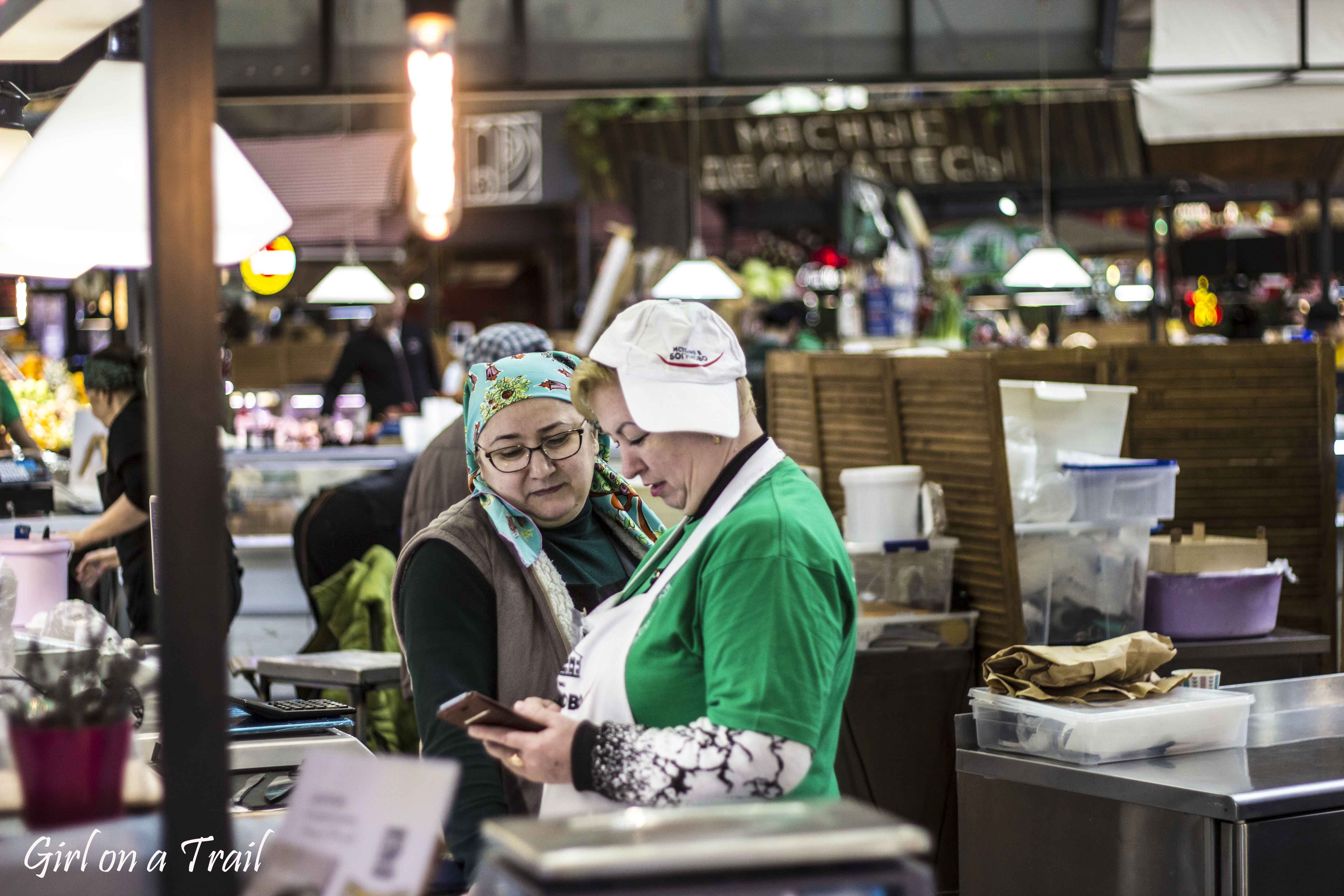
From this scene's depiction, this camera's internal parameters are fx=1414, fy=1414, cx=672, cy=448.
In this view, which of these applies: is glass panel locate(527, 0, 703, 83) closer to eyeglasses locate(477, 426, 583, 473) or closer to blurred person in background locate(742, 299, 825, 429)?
blurred person in background locate(742, 299, 825, 429)

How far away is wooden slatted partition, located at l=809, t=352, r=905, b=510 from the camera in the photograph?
200 inches

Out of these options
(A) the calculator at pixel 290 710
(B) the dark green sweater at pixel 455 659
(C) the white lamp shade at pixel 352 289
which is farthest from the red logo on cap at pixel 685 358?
(C) the white lamp shade at pixel 352 289

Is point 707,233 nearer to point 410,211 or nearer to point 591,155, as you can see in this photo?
point 591,155

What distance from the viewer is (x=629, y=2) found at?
8.64 metres

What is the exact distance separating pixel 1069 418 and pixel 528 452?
2453 mm

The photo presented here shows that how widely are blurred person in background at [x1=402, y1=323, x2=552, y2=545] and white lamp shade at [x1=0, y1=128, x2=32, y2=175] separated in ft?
5.89

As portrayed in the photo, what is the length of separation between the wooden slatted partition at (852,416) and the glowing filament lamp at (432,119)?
3379 mm

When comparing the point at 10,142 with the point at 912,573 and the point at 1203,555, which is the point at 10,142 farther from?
the point at 1203,555

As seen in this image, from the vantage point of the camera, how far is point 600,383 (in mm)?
2199

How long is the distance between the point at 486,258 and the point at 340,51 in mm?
10385

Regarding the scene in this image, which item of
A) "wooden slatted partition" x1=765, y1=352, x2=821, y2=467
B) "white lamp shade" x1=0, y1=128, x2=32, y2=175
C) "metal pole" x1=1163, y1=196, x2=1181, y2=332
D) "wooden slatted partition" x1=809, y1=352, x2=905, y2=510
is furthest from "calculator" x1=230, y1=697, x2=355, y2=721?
"metal pole" x1=1163, y1=196, x2=1181, y2=332

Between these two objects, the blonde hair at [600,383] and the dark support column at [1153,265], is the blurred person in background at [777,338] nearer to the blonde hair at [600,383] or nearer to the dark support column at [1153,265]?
the dark support column at [1153,265]

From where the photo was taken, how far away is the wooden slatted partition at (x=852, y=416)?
5074mm

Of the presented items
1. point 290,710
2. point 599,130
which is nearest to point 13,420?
point 290,710
